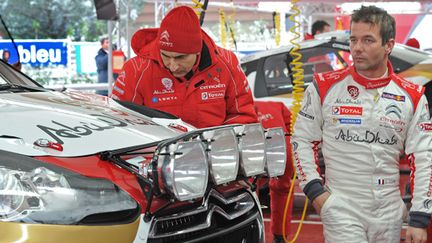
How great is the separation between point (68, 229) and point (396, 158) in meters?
1.60

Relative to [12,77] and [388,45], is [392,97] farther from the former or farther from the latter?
[12,77]

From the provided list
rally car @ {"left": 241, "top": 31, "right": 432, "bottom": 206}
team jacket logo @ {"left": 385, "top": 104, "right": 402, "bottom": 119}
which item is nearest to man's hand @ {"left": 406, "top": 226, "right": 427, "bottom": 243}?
team jacket logo @ {"left": 385, "top": 104, "right": 402, "bottom": 119}

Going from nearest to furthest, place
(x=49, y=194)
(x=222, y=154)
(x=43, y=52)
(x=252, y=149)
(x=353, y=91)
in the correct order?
(x=49, y=194) → (x=222, y=154) → (x=252, y=149) → (x=353, y=91) → (x=43, y=52)

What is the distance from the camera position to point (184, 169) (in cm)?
263

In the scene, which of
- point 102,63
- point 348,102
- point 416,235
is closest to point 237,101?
point 348,102

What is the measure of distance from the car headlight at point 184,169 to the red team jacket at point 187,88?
1.29 meters

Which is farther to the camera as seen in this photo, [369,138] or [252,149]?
[369,138]

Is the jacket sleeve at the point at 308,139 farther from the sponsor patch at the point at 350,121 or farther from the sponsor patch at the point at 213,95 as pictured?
the sponsor patch at the point at 213,95

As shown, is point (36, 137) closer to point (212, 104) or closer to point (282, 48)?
point (212, 104)

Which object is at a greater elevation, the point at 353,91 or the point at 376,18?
the point at 376,18

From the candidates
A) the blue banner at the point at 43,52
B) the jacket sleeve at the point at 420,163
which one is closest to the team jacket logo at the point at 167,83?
the jacket sleeve at the point at 420,163

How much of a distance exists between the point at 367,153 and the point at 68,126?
1278 mm

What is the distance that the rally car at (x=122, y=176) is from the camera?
2.41m

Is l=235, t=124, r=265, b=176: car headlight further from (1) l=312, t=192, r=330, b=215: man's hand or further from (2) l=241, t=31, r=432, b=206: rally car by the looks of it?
(2) l=241, t=31, r=432, b=206: rally car
